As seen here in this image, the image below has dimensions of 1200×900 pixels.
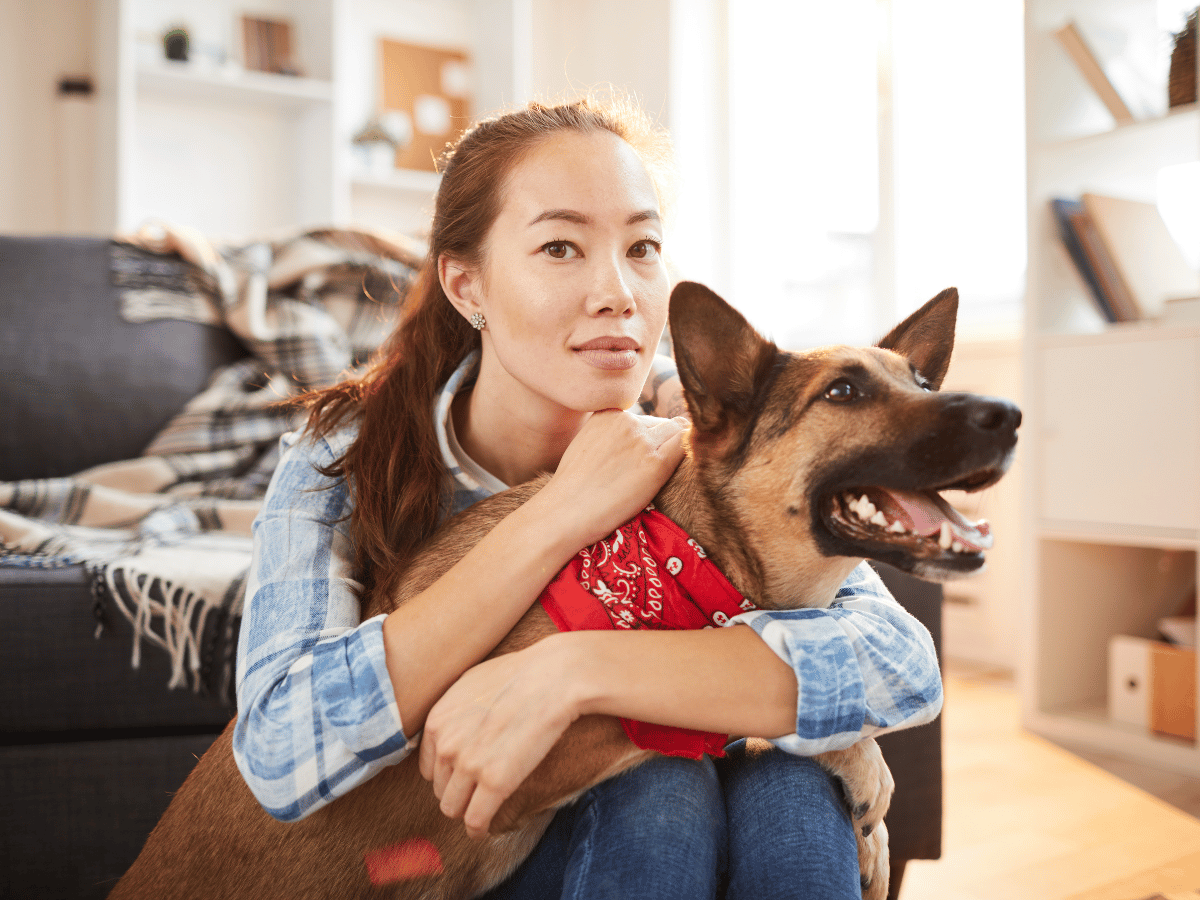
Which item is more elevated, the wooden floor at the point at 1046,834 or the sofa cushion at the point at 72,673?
the sofa cushion at the point at 72,673

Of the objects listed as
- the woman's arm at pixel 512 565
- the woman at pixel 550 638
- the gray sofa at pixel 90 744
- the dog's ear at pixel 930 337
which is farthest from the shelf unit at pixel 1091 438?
the woman's arm at pixel 512 565

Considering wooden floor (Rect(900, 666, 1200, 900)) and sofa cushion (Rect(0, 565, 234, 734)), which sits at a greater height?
sofa cushion (Rect(0, 565, 234, 734))

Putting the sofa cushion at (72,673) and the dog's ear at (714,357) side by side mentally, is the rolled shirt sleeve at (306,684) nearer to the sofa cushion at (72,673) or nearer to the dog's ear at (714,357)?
the dog's ear at (714,357)

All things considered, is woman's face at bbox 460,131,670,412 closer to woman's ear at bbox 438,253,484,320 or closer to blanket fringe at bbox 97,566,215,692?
woman's ear at bbox 438,253,484,320

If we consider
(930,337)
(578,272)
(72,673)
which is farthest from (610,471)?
(72,673)

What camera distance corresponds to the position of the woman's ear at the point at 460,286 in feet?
4.09

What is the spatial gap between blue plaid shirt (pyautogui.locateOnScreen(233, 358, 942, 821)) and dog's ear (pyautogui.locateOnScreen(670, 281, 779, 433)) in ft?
0.78

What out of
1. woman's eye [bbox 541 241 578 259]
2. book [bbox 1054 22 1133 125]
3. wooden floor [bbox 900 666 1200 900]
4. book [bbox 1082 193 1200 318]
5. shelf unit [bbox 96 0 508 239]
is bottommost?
wooden floor [bbox 900 666 1200 900]

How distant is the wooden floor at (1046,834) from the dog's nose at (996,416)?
1.24m

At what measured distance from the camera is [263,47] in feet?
13.4

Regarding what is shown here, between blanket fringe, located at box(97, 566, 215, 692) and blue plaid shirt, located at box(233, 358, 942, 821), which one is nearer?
blue plaid shirt, located at box(233, 358, 942, 821)

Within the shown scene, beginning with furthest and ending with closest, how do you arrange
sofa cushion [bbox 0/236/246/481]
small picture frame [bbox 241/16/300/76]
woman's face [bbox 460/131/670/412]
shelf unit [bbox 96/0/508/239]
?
small picture frame [bbox 241/16/300/76]
shelf unit [bbox 96/0/508/239]
sofa cushion [bbox 0/236/246/481]
woman's face [bbox 460/131/670/412]

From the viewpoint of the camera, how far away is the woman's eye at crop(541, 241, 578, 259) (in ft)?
3.65

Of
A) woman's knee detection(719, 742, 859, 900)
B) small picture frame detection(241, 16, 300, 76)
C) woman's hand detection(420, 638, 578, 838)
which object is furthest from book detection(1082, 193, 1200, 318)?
small picture frame detection(241, 16, 300, 76)
